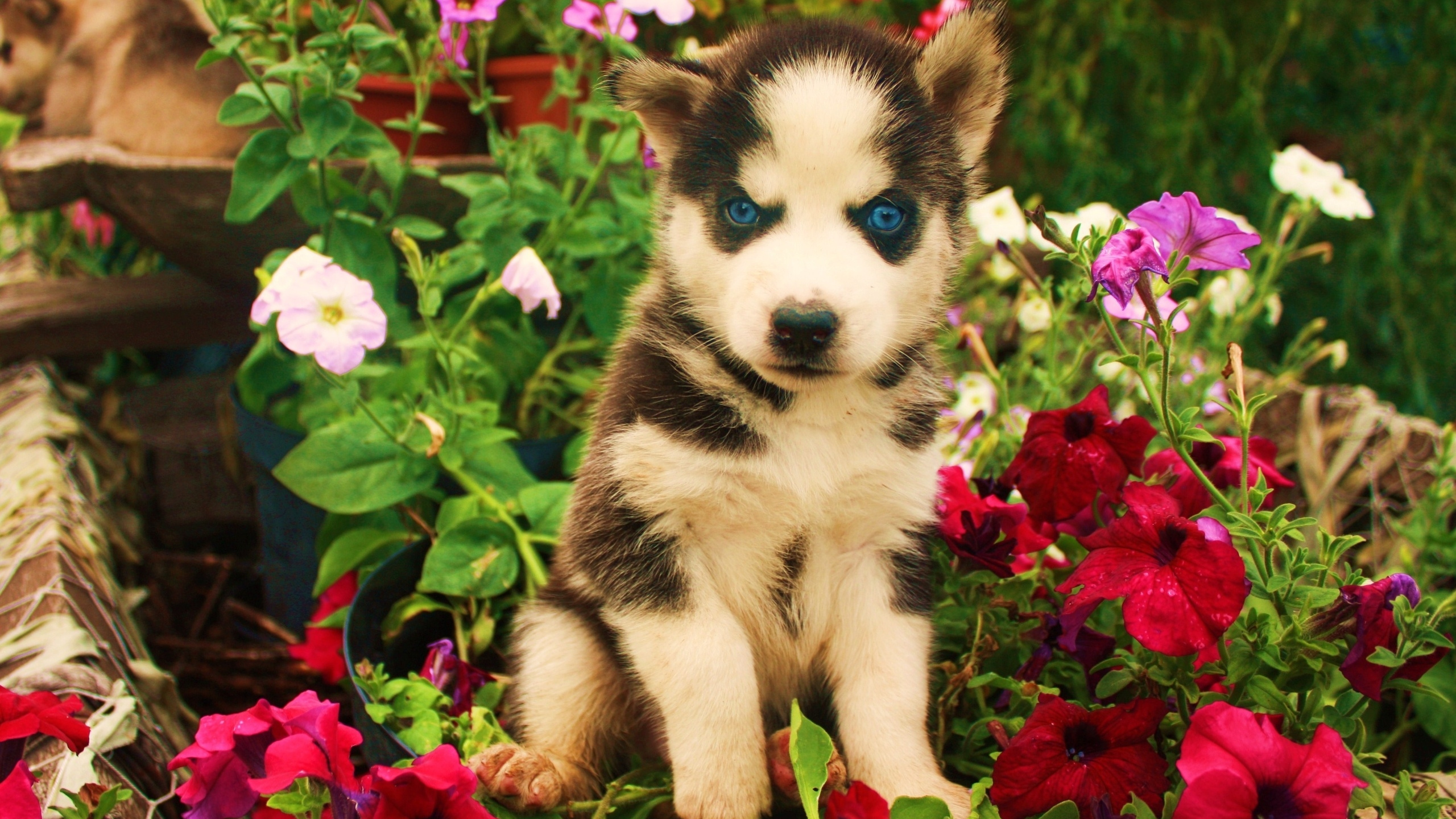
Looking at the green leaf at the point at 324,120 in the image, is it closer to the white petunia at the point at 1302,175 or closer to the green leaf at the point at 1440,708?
the white petunia at the point at 1302,175

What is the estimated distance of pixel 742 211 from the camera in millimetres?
1443

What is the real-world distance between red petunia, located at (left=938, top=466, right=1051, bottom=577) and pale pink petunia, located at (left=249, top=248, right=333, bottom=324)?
1179 mm

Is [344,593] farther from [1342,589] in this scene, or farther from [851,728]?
[1342,589]

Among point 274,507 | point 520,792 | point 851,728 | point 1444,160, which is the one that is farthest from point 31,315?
point 1444,160

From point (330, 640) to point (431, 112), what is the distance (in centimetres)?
184

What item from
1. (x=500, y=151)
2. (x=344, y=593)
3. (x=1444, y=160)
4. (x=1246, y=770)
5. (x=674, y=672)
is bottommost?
(x=344, y=593)

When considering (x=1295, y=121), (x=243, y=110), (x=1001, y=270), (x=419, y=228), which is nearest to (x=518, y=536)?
(x=419, y=228)

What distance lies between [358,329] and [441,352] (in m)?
0.25

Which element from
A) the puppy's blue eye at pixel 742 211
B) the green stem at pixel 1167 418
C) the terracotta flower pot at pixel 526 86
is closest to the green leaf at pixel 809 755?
the green stem at pixel 1167 418

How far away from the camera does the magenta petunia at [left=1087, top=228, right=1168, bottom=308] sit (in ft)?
3.85

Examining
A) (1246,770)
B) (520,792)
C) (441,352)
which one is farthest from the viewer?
(441,352)

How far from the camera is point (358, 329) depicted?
5.44ft

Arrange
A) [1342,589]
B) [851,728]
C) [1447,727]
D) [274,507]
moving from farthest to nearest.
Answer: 1. [274,507]
2. [1447,727]
3. [851,728]
4. [1342,589]

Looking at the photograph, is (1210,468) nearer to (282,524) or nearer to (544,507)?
(544,507)
